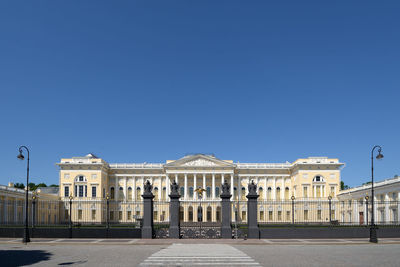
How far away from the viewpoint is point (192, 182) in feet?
296

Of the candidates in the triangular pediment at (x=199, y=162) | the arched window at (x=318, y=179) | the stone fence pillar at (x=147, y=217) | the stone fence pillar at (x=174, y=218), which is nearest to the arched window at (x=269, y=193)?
the triangular pediment at (x=199, y=162)

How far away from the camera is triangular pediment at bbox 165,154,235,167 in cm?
8752

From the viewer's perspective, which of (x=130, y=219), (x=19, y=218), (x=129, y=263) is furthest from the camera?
(x=130, y=219)

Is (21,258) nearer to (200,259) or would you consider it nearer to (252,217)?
(200,259)

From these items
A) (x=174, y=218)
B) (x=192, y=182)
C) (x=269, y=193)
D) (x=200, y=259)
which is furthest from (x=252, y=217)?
(x=269, y=193)

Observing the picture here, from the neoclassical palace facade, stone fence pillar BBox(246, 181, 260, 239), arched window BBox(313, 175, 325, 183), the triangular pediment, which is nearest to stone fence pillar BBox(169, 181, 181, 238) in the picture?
stone fence pillar BBox(246, 181, 260, 239)

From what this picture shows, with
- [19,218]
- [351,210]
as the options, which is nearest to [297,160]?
[351,210]

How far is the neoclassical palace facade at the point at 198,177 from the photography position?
83.7 metres

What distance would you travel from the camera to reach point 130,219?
261 ft

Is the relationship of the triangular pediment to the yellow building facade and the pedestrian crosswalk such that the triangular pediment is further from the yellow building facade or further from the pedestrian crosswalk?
the pedestrian crosswalk

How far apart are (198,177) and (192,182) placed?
1682 mm

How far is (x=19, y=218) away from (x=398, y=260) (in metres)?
55.5

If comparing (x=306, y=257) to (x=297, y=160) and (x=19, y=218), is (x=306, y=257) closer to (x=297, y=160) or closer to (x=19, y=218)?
(x=19, y=218)

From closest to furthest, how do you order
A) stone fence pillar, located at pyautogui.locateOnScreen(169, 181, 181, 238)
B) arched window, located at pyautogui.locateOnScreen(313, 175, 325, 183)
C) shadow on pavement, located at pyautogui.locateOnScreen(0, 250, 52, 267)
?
shadow on pavement, located at pyautogui.locateOnScreen(0, 250, 52, 267) → stone fence pillar, located at pyautogui.locateOnScreen(169, 181, 181, 238) → arched window, located at pyautogui.locateOnScreen(313, 175, 325, 183)
